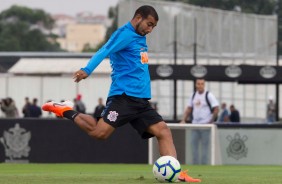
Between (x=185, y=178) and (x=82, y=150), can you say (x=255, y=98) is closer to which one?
(x=82, y=150)

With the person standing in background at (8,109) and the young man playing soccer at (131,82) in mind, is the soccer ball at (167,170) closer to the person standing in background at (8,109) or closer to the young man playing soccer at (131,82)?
the young man playing soccer at (131,82)

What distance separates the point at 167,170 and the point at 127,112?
3.00ft

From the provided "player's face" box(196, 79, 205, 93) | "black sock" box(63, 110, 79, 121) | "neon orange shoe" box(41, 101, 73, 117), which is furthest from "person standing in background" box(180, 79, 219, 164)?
"black sock" box(63, 110, 79, 121)

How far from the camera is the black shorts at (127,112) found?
1395 cm

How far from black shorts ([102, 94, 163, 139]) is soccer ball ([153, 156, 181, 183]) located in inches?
22.1

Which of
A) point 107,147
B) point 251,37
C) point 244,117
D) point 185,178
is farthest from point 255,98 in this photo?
point 185,178

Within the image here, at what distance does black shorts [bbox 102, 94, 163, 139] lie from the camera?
13.9 m

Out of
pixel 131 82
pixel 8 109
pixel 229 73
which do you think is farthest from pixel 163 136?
pixel 8 109

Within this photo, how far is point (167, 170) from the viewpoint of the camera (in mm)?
13711

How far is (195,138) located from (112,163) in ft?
6.69

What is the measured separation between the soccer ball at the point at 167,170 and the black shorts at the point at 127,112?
1.84 ft

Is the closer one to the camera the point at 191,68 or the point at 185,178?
the point at 185,178

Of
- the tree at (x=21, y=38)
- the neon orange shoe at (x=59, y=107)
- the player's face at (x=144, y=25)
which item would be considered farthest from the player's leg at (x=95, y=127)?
the tree at (x=21, y=38)

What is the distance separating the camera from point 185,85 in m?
44.4
